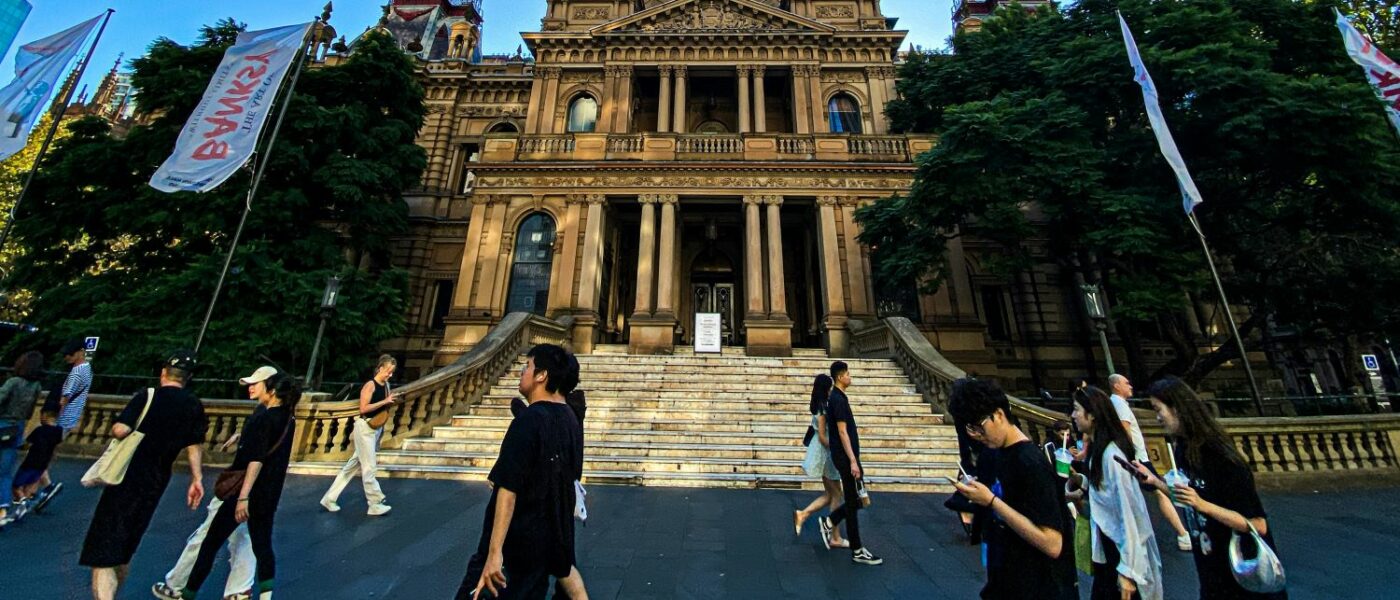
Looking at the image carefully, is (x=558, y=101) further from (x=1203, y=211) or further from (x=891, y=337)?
(x=1203, y=211)

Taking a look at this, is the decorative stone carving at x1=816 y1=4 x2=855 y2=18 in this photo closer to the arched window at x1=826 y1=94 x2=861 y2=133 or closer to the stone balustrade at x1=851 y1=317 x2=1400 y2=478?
the arched window at x1=826 y1=94 x2=861 y2=133

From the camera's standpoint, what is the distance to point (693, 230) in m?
20.7

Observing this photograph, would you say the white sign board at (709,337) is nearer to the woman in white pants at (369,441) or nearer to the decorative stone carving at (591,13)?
the woman in white pants at (369,441)

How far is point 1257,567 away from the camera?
2.08 meters

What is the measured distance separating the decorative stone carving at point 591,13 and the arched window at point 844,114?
11.4 meters

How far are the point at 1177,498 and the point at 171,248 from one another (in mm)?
20200

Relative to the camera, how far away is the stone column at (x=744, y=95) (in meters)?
19.4

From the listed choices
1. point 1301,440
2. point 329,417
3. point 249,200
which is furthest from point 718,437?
point 249,200

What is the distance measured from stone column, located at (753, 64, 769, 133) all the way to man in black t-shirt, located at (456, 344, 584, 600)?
1878 centimetres

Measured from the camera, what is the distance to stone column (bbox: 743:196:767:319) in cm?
1525

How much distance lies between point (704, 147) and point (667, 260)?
15.9ft

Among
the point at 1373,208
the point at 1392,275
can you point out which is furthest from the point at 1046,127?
the point at 1392,275

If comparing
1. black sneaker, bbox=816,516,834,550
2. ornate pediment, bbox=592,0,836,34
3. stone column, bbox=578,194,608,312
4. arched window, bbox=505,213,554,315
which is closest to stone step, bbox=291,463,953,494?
black sneaker, bbox=816,516,834,550

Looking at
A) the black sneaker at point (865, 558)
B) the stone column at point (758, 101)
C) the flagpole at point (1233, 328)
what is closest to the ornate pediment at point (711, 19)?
the stone column at point (758, 101)
